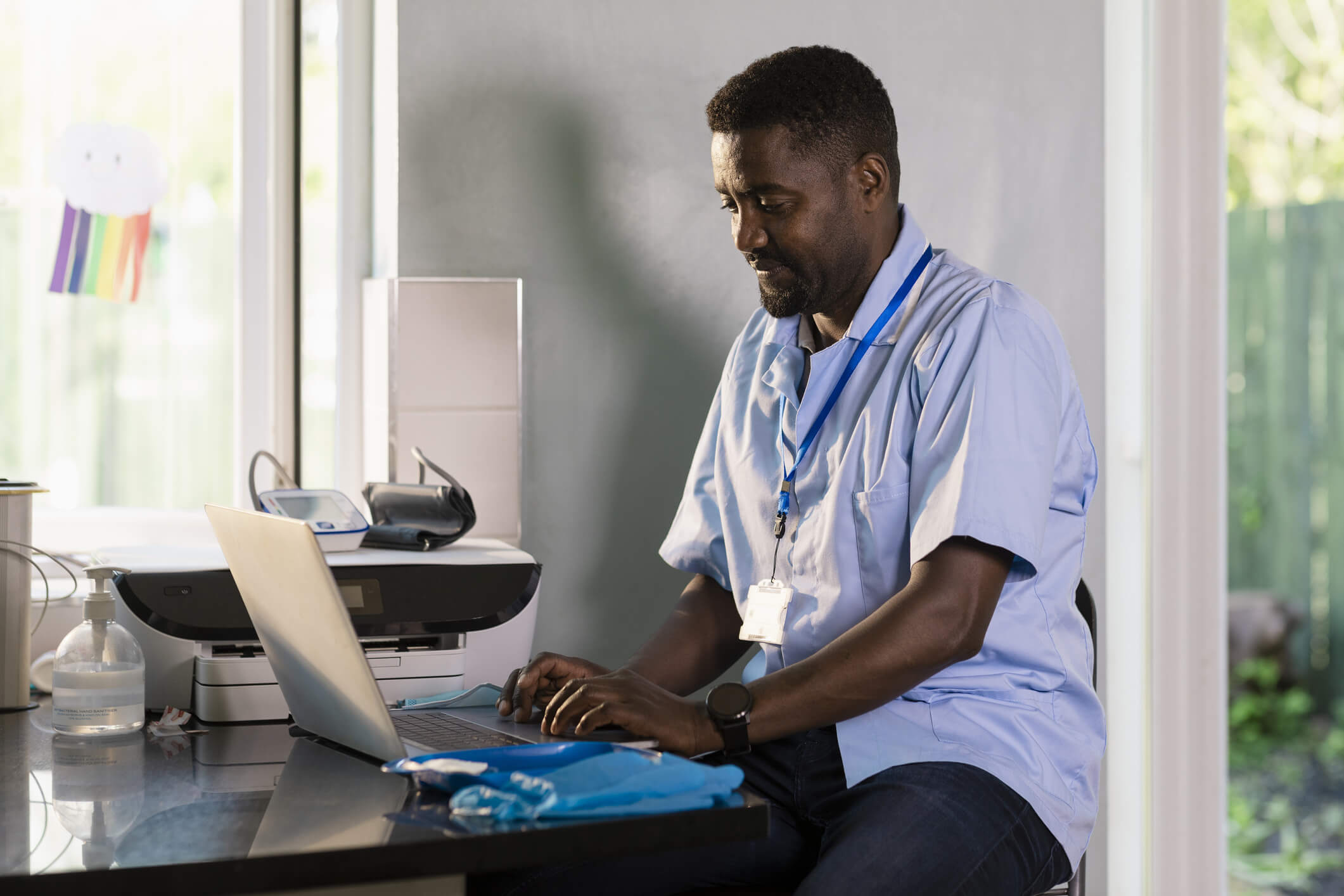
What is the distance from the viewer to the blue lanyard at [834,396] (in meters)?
1.52

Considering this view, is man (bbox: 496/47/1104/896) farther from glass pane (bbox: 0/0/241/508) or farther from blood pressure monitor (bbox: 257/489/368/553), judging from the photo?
glass pane (bbox: 0/0/241/508)

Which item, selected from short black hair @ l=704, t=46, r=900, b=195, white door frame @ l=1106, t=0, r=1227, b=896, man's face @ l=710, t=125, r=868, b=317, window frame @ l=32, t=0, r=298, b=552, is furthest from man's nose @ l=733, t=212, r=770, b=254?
window frame @ l=32, t=0, r=298, b=552

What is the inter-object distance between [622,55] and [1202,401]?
1.16 m

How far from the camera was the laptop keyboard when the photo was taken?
3.91 feet

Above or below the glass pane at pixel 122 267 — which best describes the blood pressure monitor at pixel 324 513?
below

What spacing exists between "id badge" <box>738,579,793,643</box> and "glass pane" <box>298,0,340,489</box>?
0.97m

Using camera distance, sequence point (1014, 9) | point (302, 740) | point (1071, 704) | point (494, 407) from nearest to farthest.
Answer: point (302, 740) < point (1071, 704) < point (494, 407) < point (1014, 9)

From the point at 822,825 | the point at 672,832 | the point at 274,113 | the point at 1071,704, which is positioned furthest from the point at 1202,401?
the point at 274,113

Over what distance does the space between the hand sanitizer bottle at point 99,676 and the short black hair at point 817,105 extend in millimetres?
957

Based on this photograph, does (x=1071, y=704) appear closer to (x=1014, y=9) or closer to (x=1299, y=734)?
(x=1299, y=734)

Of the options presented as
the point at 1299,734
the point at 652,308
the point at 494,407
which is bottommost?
the point at 1299,734

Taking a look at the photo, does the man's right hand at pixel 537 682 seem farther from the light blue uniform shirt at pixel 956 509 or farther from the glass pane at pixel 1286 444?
the glass pane at pixel 1286 444

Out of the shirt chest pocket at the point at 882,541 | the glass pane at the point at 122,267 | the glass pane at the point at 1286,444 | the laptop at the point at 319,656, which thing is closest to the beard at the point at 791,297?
the shirt chest pocket at the point at 882,541

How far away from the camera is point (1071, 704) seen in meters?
1.44
